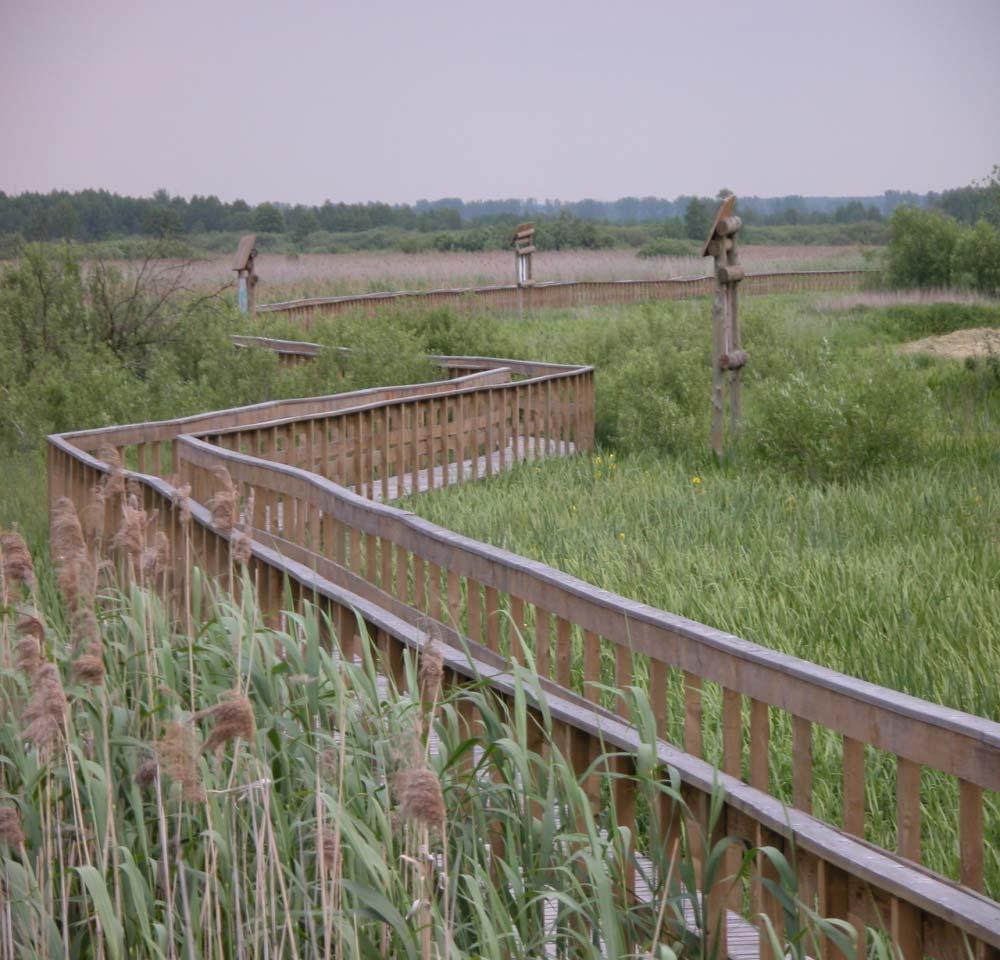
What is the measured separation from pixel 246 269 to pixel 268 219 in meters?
80.5

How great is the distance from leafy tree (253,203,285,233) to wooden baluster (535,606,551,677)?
102966 mm

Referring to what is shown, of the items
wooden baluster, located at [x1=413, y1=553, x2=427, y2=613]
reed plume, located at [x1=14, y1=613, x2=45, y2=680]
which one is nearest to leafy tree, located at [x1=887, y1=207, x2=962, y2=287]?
wooden baluster, located at [x1=413, y1=553, x2=427, y2=613]

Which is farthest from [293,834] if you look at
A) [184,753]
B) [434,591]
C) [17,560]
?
[434,591]

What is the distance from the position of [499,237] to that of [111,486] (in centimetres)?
7967

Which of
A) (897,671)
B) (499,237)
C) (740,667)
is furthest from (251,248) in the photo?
(499,237)

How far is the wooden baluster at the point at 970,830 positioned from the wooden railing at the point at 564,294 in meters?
23.9

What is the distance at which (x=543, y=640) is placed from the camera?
15.3ft

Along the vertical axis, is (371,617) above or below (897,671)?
above

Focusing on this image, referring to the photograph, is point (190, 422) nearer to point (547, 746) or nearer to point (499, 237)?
point (547, 746)

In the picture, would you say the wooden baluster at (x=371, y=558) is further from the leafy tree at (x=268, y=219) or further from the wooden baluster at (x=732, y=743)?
the leafy tree at (x=268, y=219)

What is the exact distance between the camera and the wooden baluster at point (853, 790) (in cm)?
315

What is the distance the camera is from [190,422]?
34.5ft

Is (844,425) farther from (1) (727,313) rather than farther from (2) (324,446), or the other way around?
(2) (324,446)

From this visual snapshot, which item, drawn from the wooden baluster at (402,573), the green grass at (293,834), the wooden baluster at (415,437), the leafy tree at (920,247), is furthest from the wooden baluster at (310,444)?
the leafy tree at (920,247)
